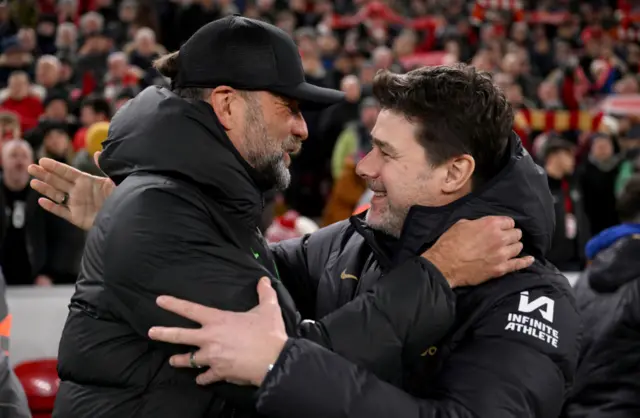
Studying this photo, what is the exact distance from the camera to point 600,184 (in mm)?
10703

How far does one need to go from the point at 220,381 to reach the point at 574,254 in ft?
22.9

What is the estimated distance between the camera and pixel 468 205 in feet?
8.82

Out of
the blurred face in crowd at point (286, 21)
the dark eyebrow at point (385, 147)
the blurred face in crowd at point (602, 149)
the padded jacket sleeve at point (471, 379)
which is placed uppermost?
the dark eyebrow at point (385, 147)

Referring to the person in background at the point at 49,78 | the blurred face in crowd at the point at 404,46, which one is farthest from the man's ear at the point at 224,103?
the blurred face in crowd at the point at 404,46

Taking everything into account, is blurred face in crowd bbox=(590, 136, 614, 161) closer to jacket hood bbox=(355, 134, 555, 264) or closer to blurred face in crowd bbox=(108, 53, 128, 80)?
blurred face in crowd bbox=(108, 53, 128, 80)

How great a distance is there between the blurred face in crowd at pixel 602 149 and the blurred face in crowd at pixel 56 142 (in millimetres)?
5672

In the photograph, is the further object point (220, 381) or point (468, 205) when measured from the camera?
point (468, 205)

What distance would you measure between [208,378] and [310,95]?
32.3 inches

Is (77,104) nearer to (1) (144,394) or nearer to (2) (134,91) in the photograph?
(2) (134,91)

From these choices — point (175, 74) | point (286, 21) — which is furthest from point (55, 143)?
point (286, 21)

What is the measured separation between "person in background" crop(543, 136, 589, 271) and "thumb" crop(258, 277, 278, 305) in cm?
649

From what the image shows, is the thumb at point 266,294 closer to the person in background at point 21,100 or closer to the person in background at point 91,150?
the person in background at point 91,150

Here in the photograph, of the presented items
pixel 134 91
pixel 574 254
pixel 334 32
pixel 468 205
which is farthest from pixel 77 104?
pixel 468 205

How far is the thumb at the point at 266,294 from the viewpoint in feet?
7.54
